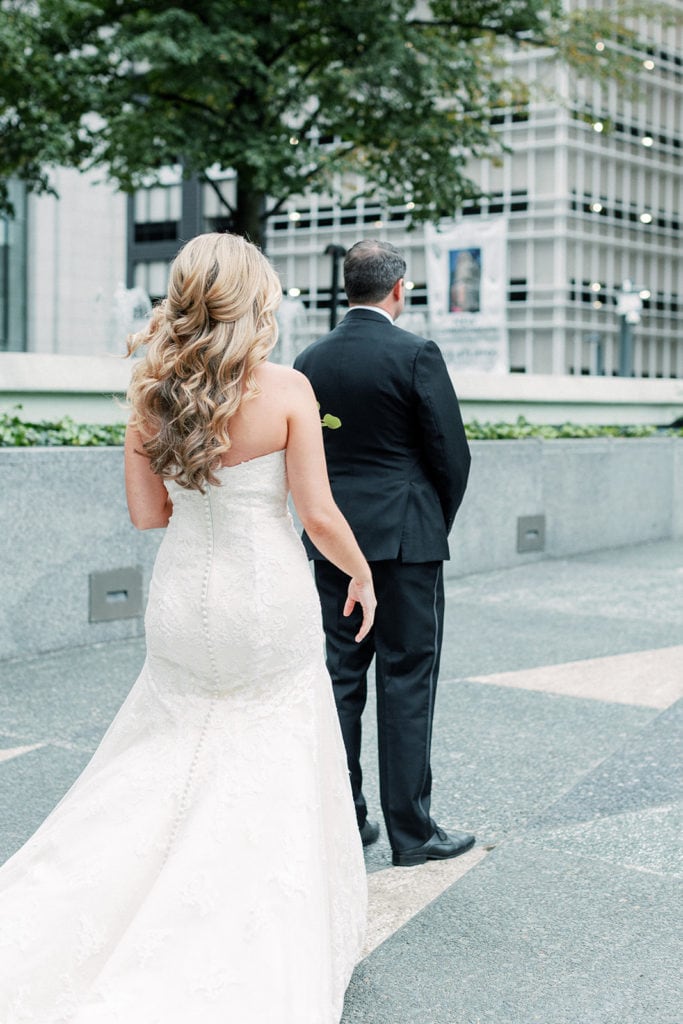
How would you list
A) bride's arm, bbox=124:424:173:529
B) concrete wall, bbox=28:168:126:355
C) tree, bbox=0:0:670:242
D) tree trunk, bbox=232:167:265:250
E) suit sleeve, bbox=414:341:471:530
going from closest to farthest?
1. bride's arm, bbox=124:424:173:529
2. suit sleeve, bbox=414:341:471:530
3. tree, bbox=0:0:670:242
4. tree trunk, bbox=232:167:265:250
5. concrete wall, bbox=28:168:126:355

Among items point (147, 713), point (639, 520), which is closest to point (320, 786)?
point (147, 713)

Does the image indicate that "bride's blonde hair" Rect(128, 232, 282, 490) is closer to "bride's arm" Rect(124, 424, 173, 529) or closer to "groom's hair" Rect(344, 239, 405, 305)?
"bride's arm" Rect(124, 424, 173, 529)

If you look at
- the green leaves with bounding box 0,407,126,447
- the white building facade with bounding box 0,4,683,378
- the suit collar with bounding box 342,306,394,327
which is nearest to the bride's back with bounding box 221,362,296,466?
the suit collar with bounding box 342,306,394,327

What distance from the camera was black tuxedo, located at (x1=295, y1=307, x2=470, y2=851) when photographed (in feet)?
13.0

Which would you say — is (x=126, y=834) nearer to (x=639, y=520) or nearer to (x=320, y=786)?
(x=320, y=786)

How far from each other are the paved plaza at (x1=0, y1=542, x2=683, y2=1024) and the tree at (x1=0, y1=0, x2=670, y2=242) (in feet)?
35.4

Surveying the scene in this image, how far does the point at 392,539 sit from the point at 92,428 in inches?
181

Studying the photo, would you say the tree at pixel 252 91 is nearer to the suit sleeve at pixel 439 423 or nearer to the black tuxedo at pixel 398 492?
the black tuxedo at pixel 398 492

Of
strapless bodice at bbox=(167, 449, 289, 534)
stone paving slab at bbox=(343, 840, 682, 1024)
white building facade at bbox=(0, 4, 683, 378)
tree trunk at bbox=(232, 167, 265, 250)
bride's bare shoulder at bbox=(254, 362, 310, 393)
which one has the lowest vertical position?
stone paving slab at bbox=(343, 840, 682, 1024)

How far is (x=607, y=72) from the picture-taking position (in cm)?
2038

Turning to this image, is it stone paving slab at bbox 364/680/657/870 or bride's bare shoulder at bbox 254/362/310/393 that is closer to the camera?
bride's bare shoulder at bbox 254/362/310/393

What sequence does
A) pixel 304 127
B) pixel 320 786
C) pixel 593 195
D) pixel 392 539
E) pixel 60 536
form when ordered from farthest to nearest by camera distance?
pixel 593 195 < pixel 304 127 < pixel 60 536 < pixel 392 539 < pixel 320 786

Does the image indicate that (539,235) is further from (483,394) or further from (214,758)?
(214,758)

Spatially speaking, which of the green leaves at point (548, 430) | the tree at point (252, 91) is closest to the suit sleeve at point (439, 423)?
the green leaves at point (548, 430)
